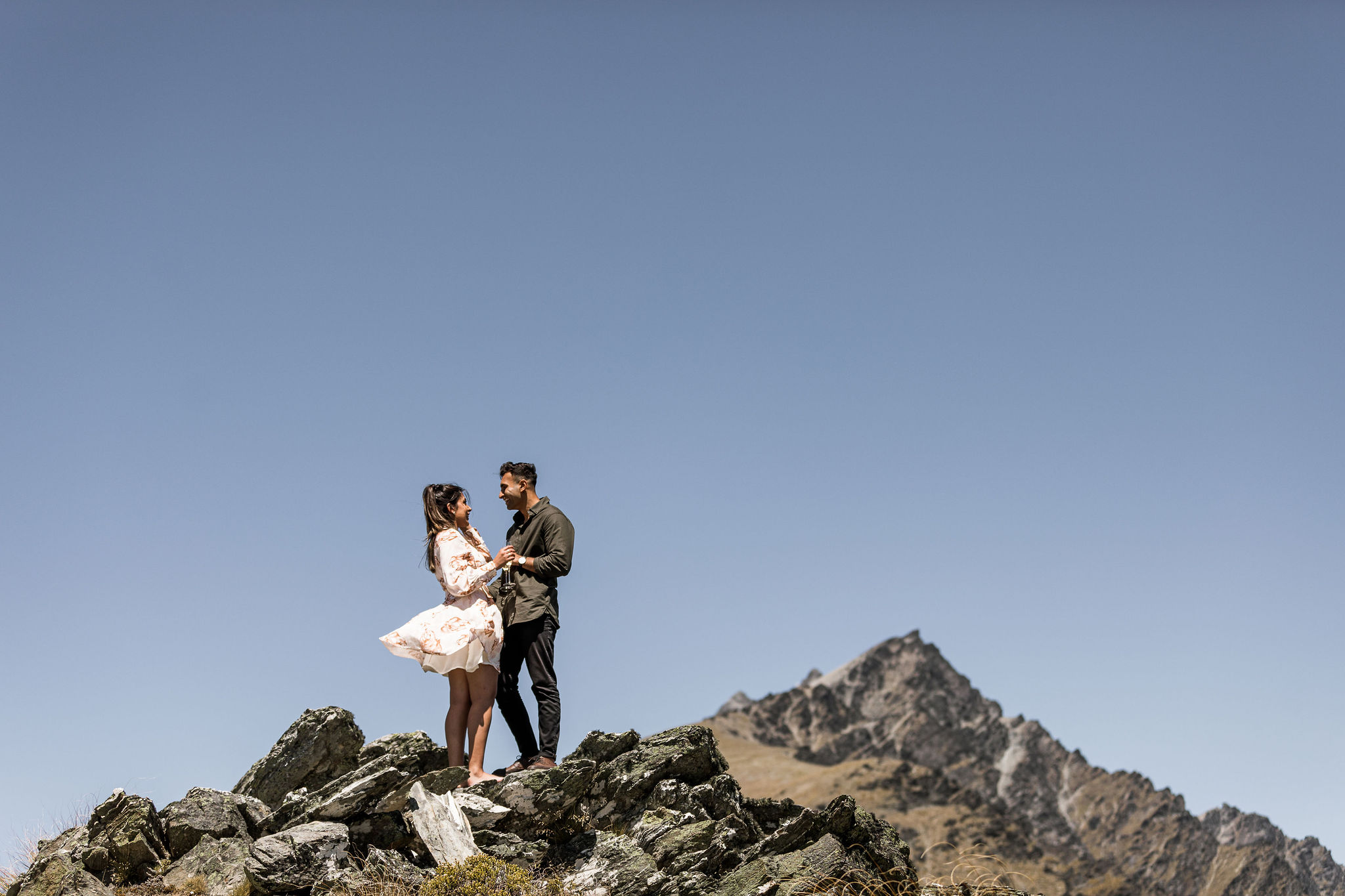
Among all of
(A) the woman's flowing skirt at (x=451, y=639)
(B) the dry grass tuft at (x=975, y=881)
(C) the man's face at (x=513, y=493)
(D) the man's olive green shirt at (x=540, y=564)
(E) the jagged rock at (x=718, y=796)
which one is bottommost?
(B) the dry grass tuft at (x=975, y=881)

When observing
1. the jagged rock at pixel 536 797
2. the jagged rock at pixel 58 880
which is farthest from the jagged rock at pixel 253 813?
the jagged rock at pixel 536 797

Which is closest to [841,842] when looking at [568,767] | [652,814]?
[652,814]

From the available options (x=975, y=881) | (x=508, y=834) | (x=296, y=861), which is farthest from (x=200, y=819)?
(x=975, y=881)

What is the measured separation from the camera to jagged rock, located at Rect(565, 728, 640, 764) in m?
13.4

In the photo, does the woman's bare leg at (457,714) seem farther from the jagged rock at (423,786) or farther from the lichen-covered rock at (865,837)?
the lichen-covered rock at (865,837)

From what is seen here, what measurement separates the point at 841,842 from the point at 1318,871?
206882mm

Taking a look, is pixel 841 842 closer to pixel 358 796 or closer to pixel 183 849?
pixel 358 796

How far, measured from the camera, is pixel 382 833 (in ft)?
39.3

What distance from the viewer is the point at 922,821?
168m

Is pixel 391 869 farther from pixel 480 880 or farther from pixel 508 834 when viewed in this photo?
pixel 508 834

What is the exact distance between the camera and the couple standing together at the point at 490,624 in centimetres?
1248

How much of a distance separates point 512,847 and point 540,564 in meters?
3.16

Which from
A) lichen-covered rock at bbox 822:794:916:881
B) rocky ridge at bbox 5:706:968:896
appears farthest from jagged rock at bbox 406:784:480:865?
lichen-covered rock at bbox 822:794:916:881

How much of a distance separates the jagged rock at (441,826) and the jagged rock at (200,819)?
2.73 m
